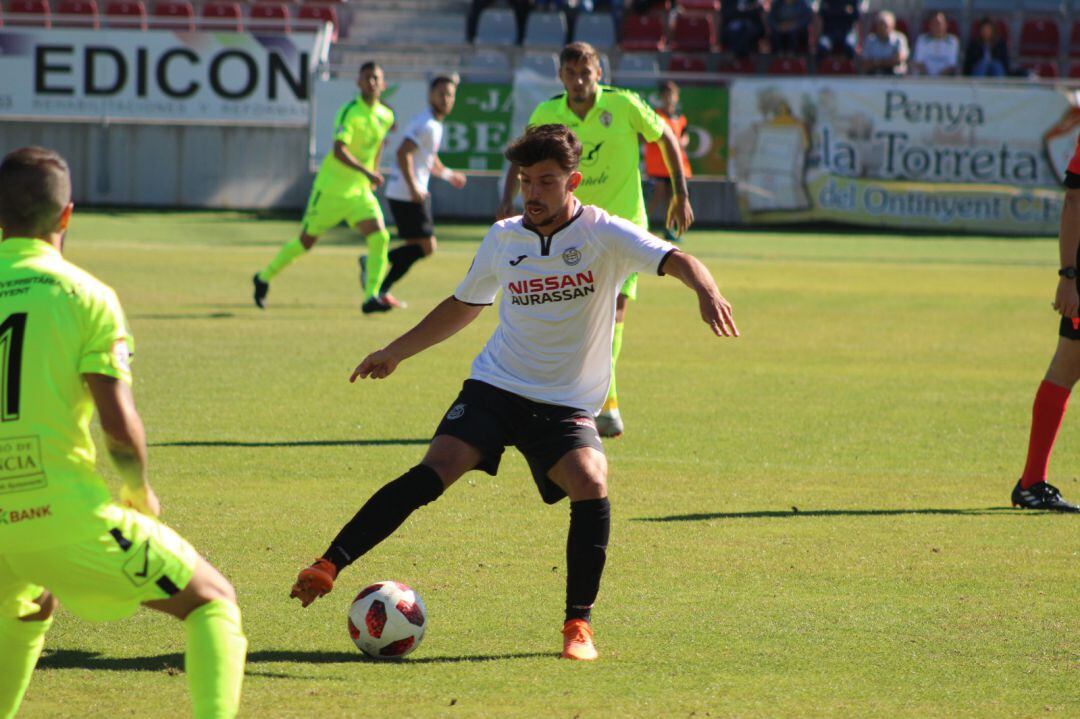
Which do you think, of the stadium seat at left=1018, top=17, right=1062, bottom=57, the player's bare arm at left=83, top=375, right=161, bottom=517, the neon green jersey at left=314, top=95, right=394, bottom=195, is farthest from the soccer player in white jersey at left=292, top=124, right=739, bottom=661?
the stadium seat at left=1018, top=17, right=1062, bottom=57

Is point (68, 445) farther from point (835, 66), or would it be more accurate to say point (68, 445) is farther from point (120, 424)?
point (835, 66)

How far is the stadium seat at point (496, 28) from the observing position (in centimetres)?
3189

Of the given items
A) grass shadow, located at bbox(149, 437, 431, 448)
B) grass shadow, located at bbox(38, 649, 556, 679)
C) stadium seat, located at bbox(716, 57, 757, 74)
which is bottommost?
grass shadow, located at bbox(149, 437, 431, 448)

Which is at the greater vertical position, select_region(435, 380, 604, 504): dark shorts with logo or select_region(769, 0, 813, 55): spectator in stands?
select_region(769, 0, 813, 55): spectator in stands

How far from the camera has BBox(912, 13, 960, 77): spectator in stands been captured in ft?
93.8

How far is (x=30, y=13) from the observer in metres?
30.5

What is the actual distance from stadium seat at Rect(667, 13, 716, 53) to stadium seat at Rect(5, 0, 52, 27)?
12464mm

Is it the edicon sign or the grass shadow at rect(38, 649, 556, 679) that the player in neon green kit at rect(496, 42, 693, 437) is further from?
the edicon sign

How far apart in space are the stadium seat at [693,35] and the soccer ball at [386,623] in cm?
2717

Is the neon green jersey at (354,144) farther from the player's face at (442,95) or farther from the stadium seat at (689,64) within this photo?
the stadium seat at (689,64)

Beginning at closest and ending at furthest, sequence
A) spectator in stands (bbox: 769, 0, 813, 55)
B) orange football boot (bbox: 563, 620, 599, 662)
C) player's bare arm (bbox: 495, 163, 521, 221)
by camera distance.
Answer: orange football boot (bbox: 563, 620, 599, 662), player's bare arm (bbox: 495, 163, 521, 221), spectator in stands (bbox: 769, 0, 813, 55)

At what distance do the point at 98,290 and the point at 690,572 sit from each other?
3.20 metres

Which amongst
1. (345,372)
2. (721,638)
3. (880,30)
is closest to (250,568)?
(721,638)

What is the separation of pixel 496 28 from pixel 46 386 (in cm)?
2944
